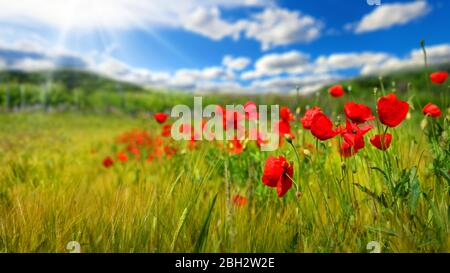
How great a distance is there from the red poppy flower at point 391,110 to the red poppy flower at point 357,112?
7cm

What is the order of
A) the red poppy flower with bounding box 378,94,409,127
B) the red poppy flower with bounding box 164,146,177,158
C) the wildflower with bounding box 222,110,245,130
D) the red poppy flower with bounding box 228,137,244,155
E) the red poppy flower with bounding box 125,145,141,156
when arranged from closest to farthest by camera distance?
the red poppy flower with bounding box 378,94,409,127 → the wildflower with bounding box 222,110,245,130 → the red poppy flower with bounding box 228,137,244,155 → the red poppy flower with bounding box 164,146,177,158 → the red poppy flower with bounding box 125,145,141,156

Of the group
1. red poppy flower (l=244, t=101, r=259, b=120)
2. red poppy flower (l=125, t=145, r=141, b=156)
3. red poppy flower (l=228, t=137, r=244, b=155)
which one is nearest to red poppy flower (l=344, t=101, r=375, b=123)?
red poppy flower (l=244, t=101, r=259, b=120)

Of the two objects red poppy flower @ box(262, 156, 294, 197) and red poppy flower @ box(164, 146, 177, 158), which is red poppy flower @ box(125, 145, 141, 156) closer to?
red poppy flower @ box(164, 146, 177, 158)

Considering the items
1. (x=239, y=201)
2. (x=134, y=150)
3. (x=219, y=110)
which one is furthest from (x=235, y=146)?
(x=134, y=150)

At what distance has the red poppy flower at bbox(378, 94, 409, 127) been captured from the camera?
134 cm

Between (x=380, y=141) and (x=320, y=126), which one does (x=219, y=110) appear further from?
(x=380, y=141)

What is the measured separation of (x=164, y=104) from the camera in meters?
38.2

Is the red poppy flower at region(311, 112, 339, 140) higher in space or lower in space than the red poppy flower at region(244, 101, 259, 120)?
lower

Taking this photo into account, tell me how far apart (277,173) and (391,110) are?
1.53ft

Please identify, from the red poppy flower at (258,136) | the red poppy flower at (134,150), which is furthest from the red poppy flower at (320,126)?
A: the red poppy flower at (134,150)

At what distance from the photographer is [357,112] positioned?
4.80 feet

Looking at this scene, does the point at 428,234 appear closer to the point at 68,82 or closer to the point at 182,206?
the point at 182,206

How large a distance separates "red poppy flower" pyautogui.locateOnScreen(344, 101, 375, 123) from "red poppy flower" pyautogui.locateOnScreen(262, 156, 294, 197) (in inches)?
12.1
